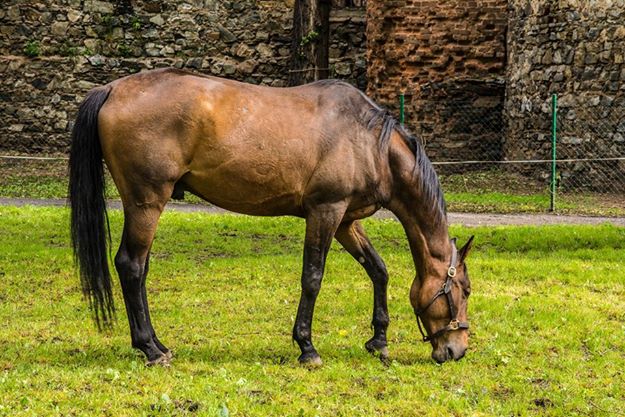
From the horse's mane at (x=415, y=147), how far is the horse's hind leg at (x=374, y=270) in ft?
2.37

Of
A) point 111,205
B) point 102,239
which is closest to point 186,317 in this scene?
point 102,239

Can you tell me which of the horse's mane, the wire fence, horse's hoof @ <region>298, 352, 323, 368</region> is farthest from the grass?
horse's hoof @ <region>298, 352, 323, 368</region>

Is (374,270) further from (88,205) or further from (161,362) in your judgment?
(88,205)

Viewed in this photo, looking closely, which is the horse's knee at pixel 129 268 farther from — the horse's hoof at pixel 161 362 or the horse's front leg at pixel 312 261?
the horse's front leg at pixel 312 261

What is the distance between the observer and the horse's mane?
8.16 m

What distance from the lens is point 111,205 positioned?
18078mm

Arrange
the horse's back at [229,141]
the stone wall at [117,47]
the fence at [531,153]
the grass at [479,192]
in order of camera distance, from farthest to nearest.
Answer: the stone wall at [117,47], the fence at [531,153], the grass at [479,192], the horse's back at [229,141]

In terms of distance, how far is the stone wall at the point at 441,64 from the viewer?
21.5m

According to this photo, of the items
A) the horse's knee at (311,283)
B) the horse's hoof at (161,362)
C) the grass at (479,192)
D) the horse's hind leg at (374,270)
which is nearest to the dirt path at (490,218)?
the grass at (479,192)

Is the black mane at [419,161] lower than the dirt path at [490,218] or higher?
higher

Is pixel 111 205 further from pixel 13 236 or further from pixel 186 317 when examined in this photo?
pixel 186 317

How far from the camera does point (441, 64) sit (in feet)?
71.1

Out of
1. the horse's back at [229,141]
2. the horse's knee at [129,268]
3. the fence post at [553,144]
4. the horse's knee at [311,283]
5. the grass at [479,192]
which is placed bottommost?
the grass at [479,192]

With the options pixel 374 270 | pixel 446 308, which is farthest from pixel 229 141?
pixel 446 308
